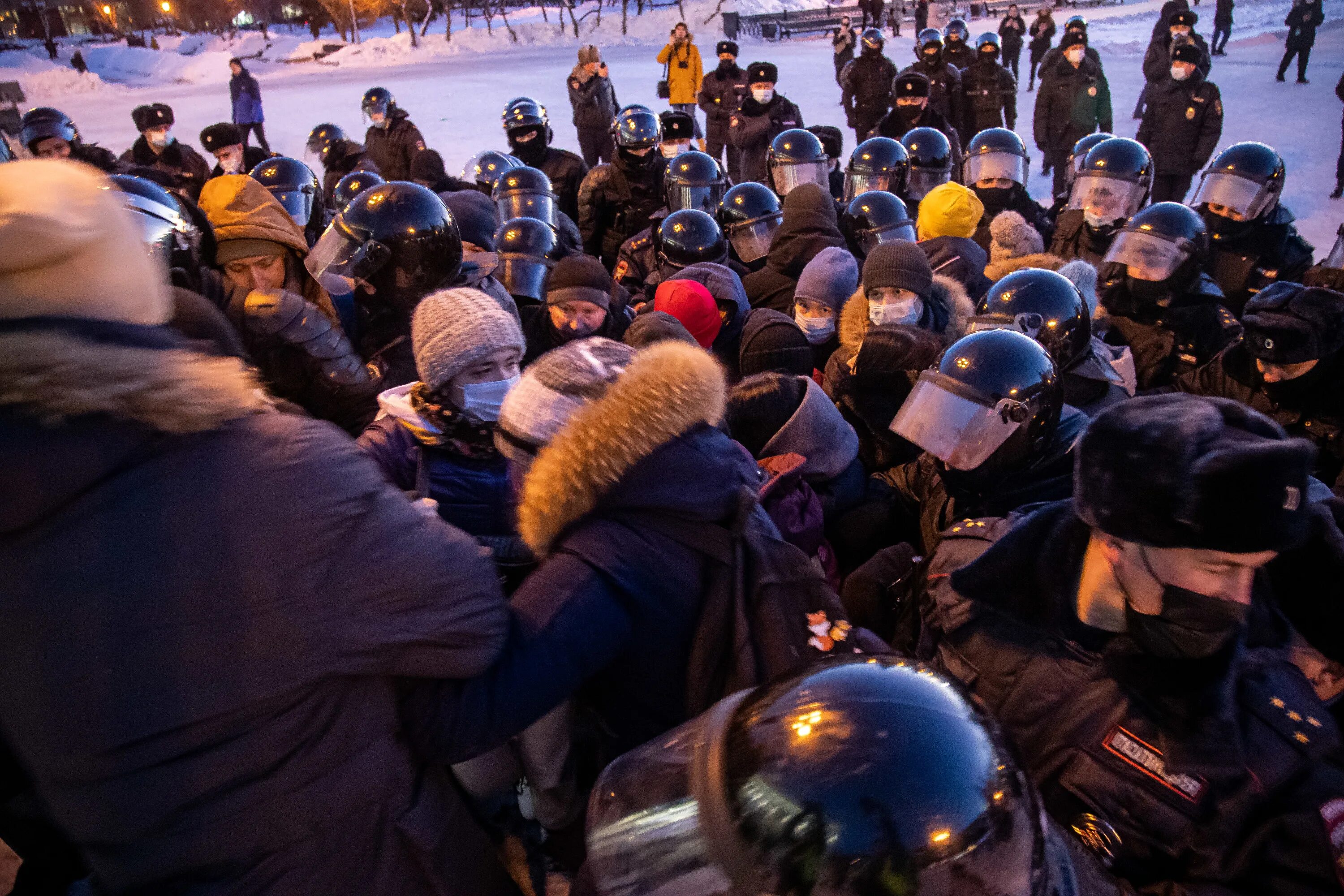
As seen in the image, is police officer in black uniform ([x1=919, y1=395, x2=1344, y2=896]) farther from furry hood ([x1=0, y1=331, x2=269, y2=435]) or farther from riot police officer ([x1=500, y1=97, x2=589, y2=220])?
riot police officer ([x1=500, y1=97, x2=589, y2=220])

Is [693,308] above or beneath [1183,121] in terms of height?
beneath

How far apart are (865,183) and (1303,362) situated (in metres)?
3.65

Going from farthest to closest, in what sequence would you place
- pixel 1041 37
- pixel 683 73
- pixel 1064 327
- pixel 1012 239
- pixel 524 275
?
pixel 1041 37 → pixel 683 73 → pixel 1012 239 → pixel 524 275 → pixel 1064 327

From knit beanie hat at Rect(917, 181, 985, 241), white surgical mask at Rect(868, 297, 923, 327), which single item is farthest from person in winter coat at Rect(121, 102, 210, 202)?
white surgical mask at Rect(868, 297, 923, 327)

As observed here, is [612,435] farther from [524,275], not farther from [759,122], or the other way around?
[759,122]

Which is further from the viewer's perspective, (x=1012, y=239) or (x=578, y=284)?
(x=1012, y=239)

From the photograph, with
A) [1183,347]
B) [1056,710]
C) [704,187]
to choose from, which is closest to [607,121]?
[704,187]

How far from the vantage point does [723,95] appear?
10.4 m

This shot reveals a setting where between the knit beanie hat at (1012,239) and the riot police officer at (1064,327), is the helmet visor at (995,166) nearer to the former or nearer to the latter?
the knit beanie hat at (1012,239)

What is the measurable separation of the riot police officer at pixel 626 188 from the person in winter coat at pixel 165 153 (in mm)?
3742

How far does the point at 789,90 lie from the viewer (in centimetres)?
1645

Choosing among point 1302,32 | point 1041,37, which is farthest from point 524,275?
point 1302,32

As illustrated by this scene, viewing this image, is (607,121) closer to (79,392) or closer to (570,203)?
(570,203)

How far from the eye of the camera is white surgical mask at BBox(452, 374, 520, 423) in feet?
6.17
